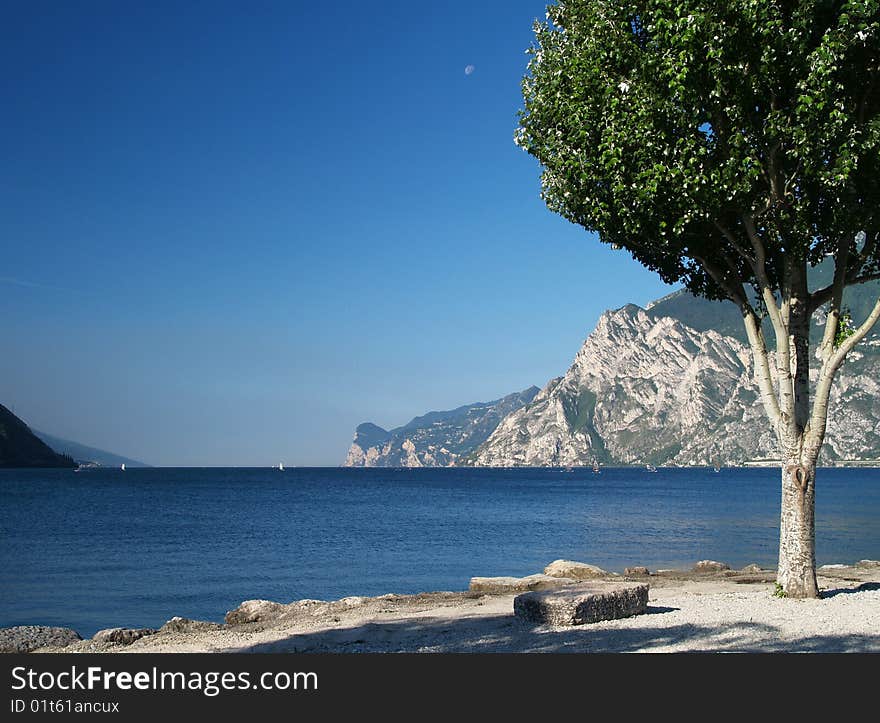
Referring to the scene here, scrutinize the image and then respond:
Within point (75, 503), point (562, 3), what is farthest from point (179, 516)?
point (562, 3)

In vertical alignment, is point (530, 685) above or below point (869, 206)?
below

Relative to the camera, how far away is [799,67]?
16.0m

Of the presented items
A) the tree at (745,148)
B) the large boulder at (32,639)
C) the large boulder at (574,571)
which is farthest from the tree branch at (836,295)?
the large boulder at (32,639)

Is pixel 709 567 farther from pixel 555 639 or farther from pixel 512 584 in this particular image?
pixel 555 639

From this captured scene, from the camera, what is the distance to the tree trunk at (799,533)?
17359 millimetres

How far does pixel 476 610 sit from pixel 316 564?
23.7 meters

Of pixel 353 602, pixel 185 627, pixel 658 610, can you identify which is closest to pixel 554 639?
pixel 658 610

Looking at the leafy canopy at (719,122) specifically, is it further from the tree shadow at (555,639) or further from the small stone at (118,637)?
the small stone at (118,637)

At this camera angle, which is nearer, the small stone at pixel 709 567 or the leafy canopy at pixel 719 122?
the leafy canopy at pixel 719 122

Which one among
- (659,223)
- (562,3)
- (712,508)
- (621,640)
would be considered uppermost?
(562,3)

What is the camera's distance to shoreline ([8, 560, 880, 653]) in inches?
533

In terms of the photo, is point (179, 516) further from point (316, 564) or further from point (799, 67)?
point (799, 67)

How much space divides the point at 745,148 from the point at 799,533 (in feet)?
28.6

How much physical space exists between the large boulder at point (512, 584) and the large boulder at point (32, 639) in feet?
42.0
